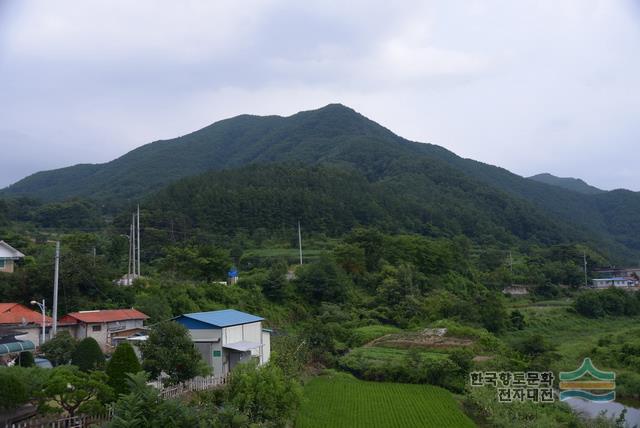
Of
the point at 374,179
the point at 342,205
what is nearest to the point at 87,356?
the point at 342,205

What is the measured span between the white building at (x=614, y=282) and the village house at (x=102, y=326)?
47.6 m

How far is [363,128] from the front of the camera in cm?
11219

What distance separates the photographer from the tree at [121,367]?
12477mm

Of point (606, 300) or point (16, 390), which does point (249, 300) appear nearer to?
point (16, 390)

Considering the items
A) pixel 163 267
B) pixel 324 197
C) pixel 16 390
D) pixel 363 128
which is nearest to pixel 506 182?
pixel 363 128

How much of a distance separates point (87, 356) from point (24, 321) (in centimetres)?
658

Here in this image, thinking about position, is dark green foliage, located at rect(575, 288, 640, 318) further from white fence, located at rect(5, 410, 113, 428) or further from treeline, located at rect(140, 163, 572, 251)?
white fence, located at rect(5, 410, 113, 428)

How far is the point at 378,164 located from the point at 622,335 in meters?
57.6

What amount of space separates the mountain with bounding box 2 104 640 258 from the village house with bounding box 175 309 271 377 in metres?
31.2

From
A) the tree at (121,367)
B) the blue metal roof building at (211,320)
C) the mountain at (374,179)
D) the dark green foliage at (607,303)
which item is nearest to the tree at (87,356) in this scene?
the tree at (121,367)

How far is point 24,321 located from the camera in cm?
1988

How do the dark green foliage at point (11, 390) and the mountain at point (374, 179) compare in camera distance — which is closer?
the dark green foliage at point (11, 390)

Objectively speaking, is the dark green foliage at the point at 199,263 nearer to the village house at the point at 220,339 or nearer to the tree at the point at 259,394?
the village house at the point at 220,339

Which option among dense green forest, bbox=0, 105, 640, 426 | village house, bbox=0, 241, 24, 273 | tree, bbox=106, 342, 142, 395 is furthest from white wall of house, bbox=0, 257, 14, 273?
tree, bbox=106, 342, 142, 395
